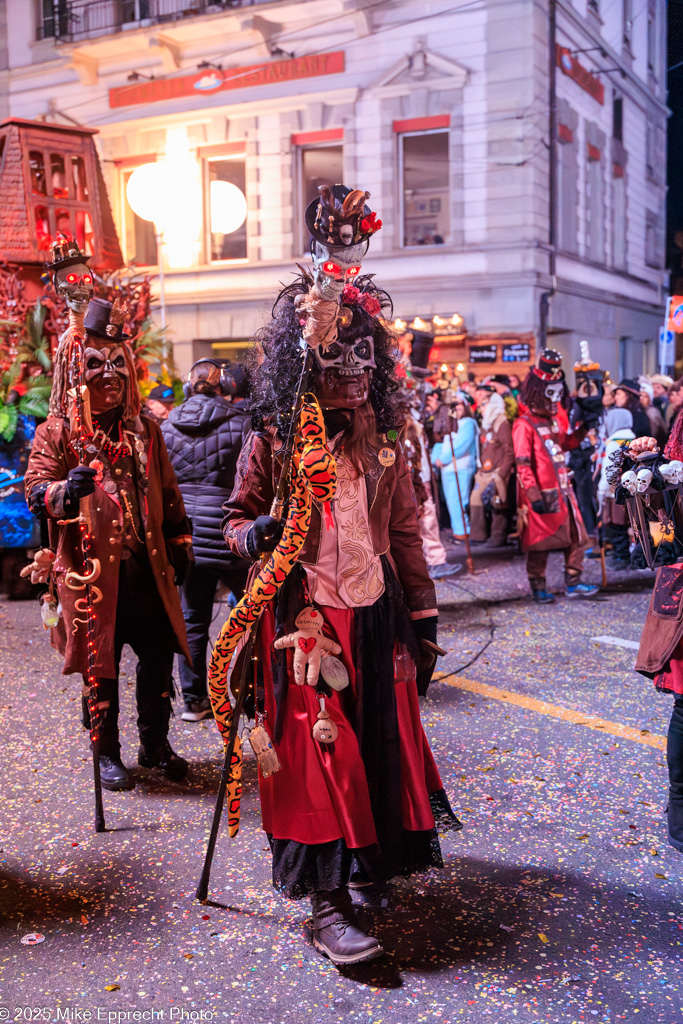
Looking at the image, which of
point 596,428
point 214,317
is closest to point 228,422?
point 596,428

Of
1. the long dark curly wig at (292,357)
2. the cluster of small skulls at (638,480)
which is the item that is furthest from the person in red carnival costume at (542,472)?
the long dark curly wig at (292,357)

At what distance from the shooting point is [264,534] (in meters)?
2.90

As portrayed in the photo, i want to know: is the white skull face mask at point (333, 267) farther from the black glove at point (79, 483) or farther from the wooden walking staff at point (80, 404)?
the wooden walking staff at point (80, 404)

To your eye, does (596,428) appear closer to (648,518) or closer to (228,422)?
(228,422)

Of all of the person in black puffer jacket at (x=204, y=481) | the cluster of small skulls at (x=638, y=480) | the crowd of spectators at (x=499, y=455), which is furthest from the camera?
the crowd of spectators at (x=499, y=455)

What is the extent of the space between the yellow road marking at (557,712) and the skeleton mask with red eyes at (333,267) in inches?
119

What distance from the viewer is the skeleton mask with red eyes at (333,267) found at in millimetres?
2799

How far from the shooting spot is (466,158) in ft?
57.3

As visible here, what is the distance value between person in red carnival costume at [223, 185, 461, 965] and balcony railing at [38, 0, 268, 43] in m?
18.7

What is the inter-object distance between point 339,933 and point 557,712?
104 inches

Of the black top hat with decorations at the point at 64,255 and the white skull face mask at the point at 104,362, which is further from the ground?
the black top hat with decorations at the point at 64,255

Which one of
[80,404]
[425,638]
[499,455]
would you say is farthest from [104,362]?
[499,455]

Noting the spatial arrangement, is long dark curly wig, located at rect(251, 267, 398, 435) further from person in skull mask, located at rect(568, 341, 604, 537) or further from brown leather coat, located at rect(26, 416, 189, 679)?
person in skull mask, located at rect(568, 341, 604, 537)

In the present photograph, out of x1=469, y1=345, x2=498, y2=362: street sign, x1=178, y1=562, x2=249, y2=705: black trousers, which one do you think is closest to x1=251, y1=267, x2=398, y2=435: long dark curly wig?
x1=178, y1=562, x2=249, y2=705: black trousers
